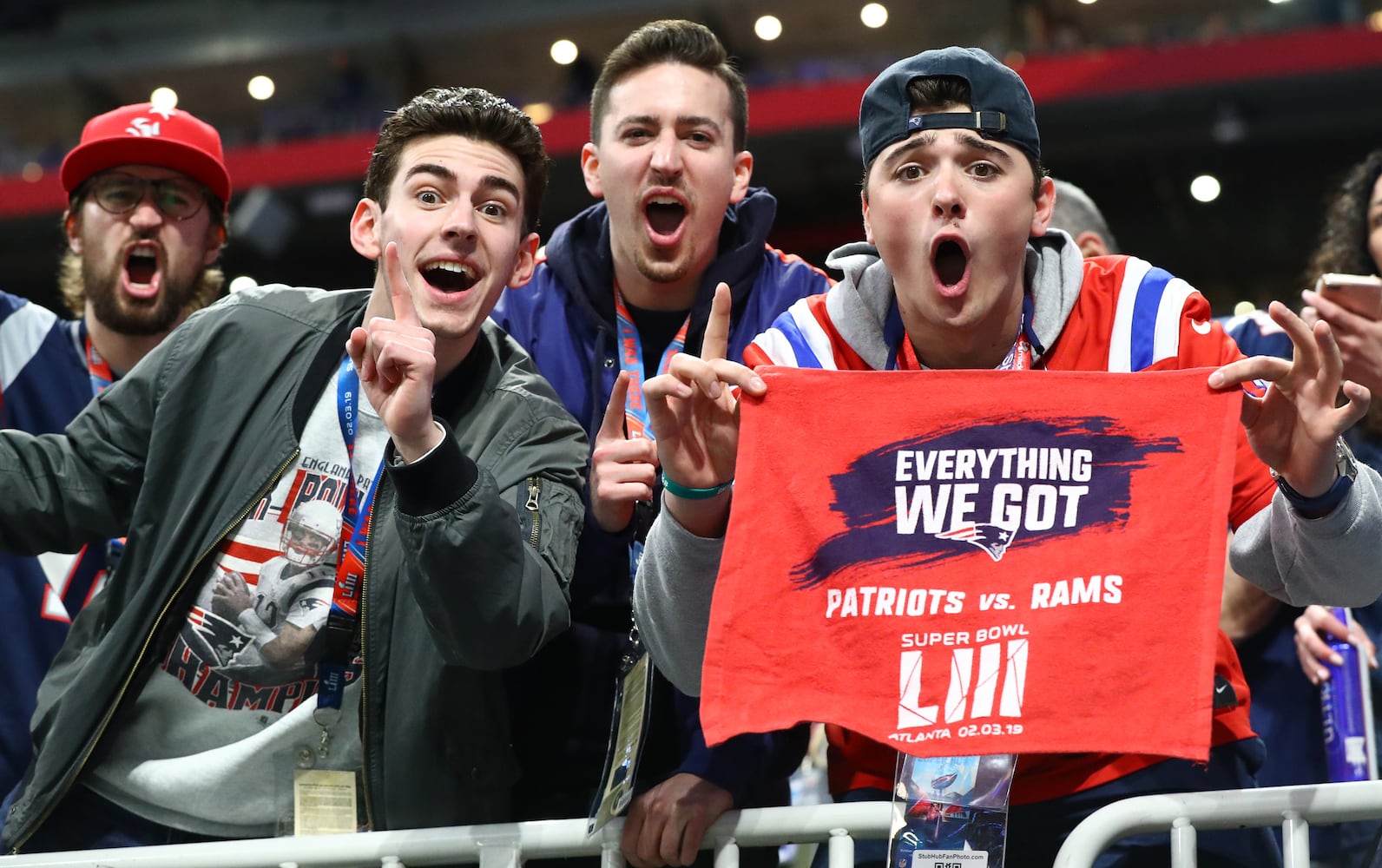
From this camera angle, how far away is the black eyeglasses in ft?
10.7

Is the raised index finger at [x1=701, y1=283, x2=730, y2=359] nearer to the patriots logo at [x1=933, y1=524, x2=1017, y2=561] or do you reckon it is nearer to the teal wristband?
the teal wristband

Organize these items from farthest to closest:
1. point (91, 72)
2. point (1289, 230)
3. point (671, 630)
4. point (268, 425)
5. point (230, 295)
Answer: point (91, 72), point (1289, 230), point (230, 295), point (268, 425), point (671, 630)

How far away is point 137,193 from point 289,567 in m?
1.44

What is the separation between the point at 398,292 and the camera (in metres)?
2.10

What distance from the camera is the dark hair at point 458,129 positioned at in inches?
98.0

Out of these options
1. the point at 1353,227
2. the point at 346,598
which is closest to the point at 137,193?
the point at 346,598

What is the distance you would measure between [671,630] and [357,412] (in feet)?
2.35

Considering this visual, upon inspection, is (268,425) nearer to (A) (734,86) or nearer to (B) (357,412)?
(B) (357,412)

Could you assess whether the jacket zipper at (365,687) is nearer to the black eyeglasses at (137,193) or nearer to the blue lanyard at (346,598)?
the blue lanyard at (346,598)

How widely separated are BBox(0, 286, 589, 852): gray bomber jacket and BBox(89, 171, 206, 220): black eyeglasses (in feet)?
3.20

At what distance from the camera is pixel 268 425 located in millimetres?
2316

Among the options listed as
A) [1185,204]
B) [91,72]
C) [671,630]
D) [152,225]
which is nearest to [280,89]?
[91,72]

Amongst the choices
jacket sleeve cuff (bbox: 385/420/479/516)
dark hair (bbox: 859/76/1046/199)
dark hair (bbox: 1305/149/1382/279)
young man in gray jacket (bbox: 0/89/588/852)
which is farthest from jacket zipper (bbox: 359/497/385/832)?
dark hair (bbox: 1305/149/1382/279)

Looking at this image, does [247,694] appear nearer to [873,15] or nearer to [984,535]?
[984,535]
